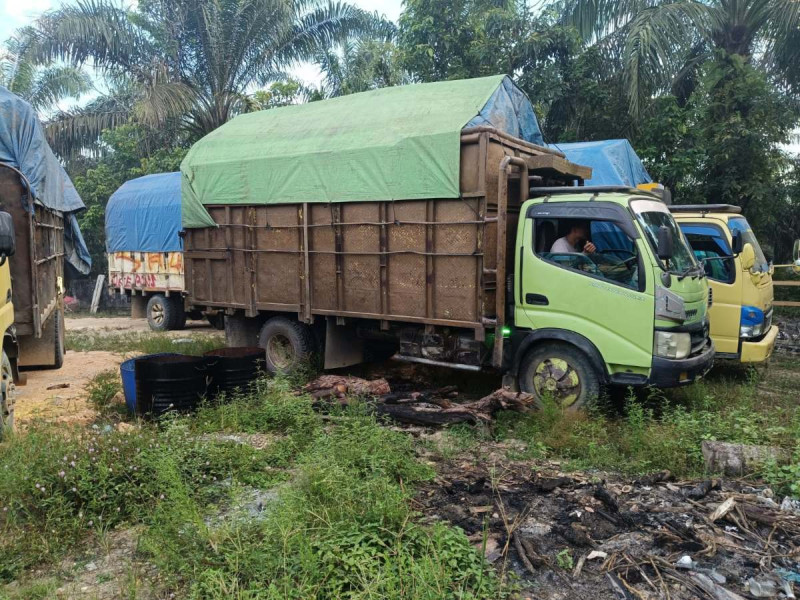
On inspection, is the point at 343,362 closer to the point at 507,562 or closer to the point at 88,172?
the point at 507,562

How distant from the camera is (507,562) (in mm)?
3551

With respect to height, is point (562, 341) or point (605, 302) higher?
point (605, 302)

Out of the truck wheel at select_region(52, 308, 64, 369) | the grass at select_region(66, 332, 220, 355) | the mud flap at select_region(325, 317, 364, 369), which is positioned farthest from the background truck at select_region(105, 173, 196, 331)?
the mud flap at select_region(325, 317, 364, 369)

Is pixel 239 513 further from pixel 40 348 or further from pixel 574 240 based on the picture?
pixel 40 348

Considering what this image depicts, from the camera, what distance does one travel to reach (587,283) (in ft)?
20.1

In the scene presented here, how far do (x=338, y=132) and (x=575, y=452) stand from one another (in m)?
4.67

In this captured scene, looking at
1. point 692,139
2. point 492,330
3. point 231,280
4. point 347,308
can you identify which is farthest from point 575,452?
point 692,139

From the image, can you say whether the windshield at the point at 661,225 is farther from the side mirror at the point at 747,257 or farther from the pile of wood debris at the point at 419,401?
the pile of wood debris at the point at 419,401

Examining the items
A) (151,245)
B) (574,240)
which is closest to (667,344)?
(574,240)

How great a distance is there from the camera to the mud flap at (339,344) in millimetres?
8070

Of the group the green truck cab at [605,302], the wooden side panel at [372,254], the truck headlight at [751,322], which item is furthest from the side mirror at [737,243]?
the wooden side panel at [372,254]

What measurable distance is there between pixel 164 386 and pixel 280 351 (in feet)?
9.03

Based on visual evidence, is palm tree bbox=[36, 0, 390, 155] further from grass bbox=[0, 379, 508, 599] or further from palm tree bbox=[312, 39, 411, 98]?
grass bbox=[0, 379, 508, 599]

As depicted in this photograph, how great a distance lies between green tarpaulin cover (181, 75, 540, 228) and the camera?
6789 millimetres
